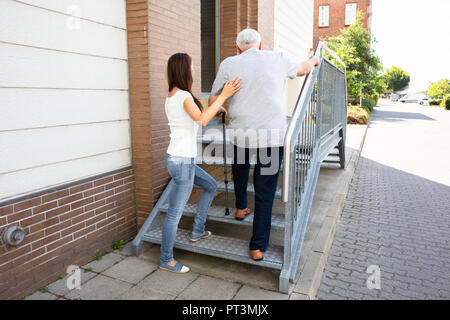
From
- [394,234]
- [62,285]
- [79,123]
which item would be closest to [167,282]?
[62,285]

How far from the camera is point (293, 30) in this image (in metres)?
10.6

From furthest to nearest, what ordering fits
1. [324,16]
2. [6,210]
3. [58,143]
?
1. [324,16]
2. [58,143]
3. [6,210]

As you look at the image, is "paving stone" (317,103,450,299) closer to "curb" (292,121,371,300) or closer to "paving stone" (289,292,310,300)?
"curb" (292,121,371,300)

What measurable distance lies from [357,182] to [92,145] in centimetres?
572

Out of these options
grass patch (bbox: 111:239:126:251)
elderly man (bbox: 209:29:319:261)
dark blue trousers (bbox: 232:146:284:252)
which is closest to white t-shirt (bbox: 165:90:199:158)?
elderly man (bbox: 209:29:319:261)

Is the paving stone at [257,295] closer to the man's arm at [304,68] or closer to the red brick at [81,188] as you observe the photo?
the red brick at [81,188]

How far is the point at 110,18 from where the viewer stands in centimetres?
373

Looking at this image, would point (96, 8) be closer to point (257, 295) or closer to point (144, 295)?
point (144, 295)

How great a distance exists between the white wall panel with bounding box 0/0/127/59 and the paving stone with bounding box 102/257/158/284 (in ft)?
6.61

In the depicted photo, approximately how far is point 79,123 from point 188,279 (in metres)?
1.72

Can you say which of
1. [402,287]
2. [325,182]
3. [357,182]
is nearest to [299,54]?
[357,182]

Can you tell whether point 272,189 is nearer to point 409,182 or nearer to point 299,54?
point 409,182
